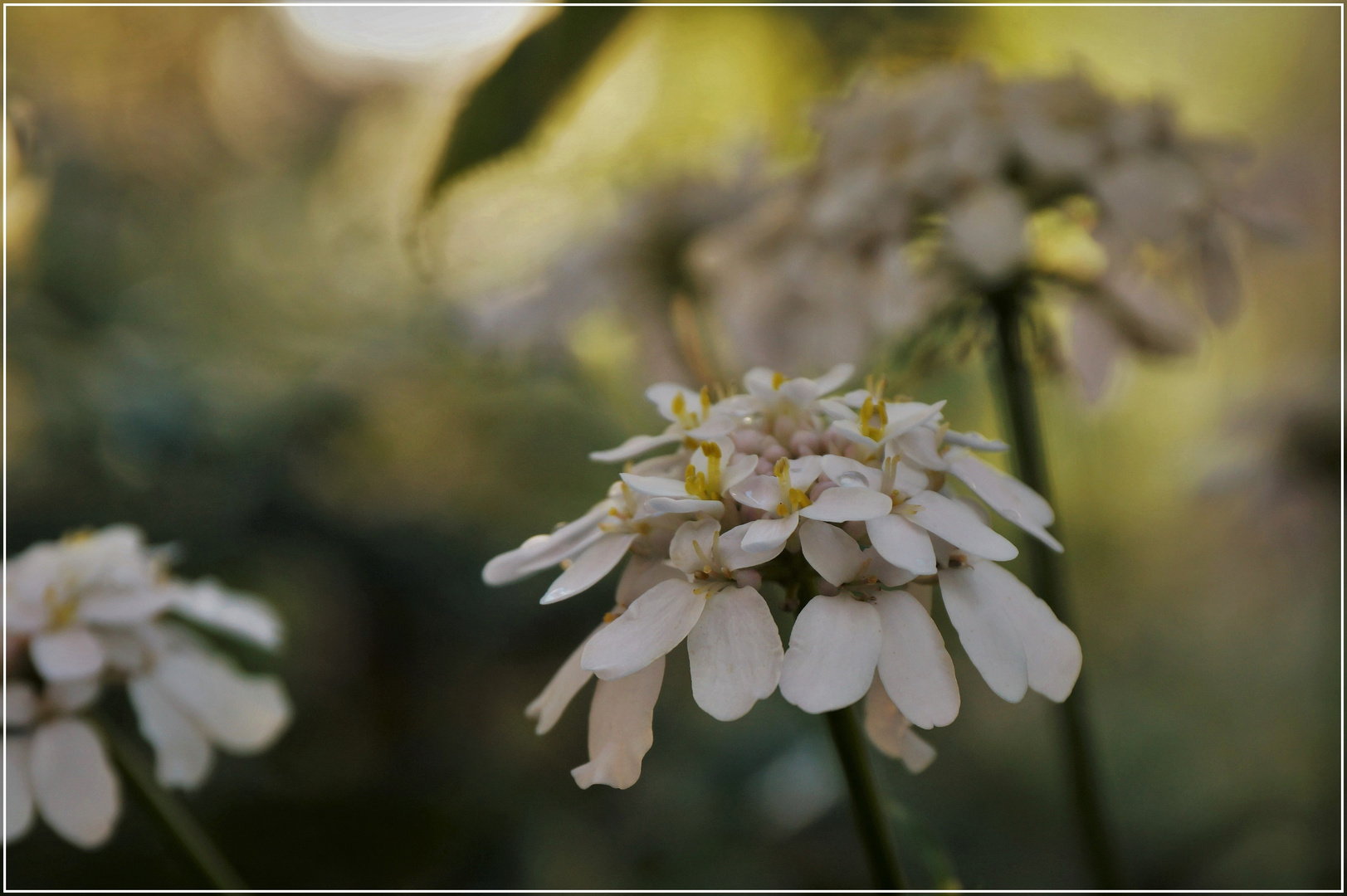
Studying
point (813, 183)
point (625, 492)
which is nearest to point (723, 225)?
point (813, 183)

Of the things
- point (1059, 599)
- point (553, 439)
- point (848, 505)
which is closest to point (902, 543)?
point (848, 505)


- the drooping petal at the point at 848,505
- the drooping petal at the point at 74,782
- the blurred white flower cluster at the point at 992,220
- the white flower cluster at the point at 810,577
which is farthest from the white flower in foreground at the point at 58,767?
the blurred white flower cluster at the point at 992,220

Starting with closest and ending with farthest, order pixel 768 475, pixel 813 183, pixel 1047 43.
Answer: pixel 768 475, pixel 813 183, pixel 1047 43

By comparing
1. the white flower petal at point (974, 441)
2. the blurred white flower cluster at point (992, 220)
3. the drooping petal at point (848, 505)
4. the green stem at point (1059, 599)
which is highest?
the blurred white flower cluster at point (992, 220)

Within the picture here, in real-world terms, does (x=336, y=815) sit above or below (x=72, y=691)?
below

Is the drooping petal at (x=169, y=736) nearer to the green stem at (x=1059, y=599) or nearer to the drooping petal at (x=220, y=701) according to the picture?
the drooping petal at (x=220, y=701)

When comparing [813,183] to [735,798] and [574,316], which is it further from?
[735,798]
